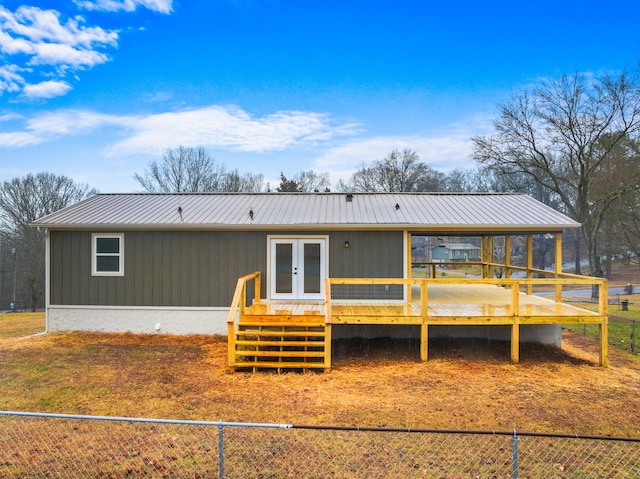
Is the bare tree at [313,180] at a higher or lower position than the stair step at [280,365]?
higher

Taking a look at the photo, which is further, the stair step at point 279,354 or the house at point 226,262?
the house at point 226,262

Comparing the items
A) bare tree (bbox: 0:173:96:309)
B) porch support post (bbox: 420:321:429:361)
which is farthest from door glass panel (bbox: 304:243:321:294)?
bare tree (bbox: 0:173:96:309)

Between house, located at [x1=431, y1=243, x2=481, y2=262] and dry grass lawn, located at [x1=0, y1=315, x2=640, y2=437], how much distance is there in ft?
125

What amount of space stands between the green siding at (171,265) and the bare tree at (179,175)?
2125 centimetres

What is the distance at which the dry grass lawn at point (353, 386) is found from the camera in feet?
17.1

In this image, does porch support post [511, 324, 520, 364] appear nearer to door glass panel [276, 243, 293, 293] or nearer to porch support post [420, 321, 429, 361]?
porch support post [420, 321, 429, 361]

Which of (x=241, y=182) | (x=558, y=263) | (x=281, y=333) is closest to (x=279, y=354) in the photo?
(x=281, y=333)

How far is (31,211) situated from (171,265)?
22956mm

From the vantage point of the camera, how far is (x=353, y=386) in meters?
6.43

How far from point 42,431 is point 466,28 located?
61.4 feet

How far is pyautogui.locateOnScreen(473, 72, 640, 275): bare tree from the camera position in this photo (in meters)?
17.8

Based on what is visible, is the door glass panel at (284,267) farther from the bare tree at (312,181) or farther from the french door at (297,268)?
the bare tree at (312,181)

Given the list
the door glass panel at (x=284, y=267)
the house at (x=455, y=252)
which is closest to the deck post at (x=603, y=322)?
the door glass panel at (x=284, y=267)

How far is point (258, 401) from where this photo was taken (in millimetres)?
5746
